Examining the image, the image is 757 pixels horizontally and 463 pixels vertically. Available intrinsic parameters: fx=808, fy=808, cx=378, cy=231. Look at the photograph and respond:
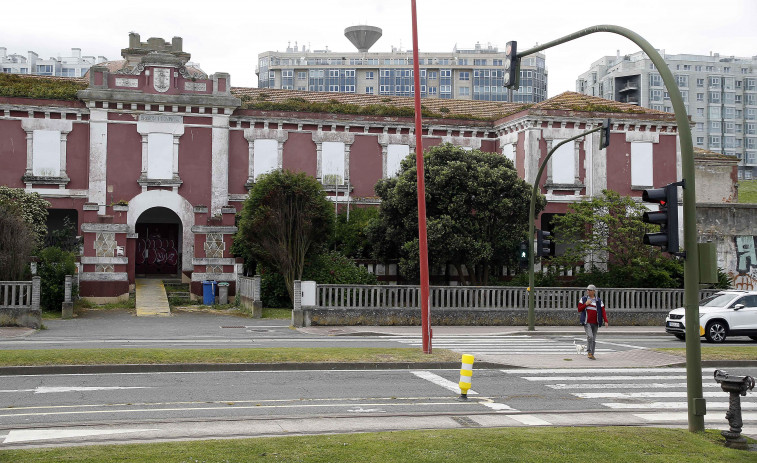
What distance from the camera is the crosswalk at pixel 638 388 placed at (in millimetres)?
12891

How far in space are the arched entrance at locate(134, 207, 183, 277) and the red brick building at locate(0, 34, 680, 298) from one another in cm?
6

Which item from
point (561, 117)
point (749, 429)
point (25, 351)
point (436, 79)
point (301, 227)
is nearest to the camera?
point (749, 429)

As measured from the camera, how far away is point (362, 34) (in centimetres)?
9000

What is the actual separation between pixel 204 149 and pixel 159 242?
5.52 m

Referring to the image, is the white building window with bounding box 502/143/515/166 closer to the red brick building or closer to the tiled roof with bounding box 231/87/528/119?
the red brick building

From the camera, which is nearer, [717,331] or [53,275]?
[717,331]

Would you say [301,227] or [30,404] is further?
[301,227]

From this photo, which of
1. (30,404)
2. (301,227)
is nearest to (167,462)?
(30,404)

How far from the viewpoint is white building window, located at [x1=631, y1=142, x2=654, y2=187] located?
1599 inches

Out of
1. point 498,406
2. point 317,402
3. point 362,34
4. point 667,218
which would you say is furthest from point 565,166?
point 362,34

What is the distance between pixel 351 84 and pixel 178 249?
104537 mm

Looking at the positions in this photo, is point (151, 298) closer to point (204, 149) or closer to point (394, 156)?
point (204, 149)

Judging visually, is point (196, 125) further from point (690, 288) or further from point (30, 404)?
point (690, 288)

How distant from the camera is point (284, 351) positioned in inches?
692
